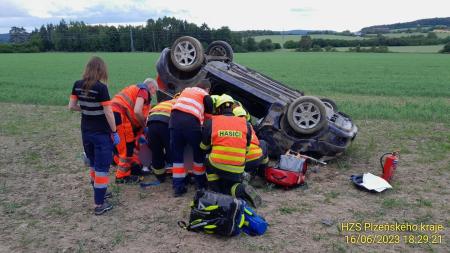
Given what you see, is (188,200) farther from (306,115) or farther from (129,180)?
(306,115)

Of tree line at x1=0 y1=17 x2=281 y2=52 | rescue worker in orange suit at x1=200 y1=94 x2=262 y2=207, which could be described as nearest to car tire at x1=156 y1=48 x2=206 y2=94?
rescue worker in orange suit at x1=200 y1=94 x2=262 y2=207

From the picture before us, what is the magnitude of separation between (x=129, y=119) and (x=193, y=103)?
1.24m

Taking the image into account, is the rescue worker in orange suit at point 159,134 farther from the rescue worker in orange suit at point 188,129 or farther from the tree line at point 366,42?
the tree line at point 366,42

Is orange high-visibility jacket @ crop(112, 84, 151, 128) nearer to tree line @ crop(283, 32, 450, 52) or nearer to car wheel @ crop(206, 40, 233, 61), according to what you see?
car wheel @ crop(206, 40, 233, 61)

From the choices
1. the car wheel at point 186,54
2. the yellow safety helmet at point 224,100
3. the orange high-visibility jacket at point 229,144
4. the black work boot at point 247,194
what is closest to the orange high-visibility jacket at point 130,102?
the car wheel at point 186,54

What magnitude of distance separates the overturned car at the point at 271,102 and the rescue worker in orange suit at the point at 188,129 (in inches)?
47.7

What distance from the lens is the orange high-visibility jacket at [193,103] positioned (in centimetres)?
511

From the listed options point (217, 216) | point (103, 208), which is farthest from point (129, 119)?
point (217, 216)

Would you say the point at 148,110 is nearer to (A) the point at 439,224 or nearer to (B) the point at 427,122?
(A) the point at 439,224

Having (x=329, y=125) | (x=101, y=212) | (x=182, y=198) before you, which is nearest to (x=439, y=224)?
(x=329, y=125)

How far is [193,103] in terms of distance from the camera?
516 centimetres

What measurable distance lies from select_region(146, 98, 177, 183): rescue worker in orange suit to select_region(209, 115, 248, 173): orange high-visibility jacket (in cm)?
90

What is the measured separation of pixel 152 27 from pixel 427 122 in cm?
5629

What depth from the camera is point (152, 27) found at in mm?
61781
